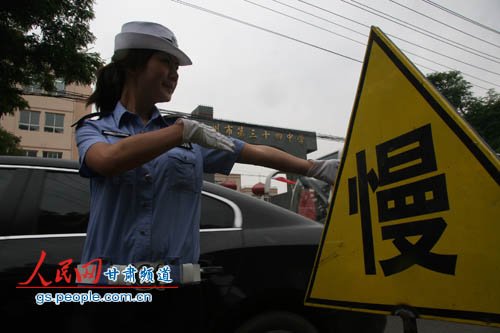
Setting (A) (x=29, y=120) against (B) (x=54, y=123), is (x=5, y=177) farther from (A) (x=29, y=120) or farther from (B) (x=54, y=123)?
(A) (x=29, y=120)

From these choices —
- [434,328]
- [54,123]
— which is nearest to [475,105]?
[434,328]

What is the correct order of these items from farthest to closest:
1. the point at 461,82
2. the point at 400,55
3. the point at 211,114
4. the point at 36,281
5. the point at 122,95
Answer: the point at 461,82
the point at 211,114
the point at 36,281
the point at 122,95
the point at 400,55

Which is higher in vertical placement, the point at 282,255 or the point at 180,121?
the point at 180,121

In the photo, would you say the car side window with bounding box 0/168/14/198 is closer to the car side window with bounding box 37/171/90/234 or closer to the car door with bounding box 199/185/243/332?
the car side window with bounding box 37/171/90/234

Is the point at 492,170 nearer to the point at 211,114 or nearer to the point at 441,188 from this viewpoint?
the point at 441,188

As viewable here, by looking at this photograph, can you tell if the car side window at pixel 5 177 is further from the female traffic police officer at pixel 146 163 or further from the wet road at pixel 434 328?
the wet road at pixel 434 328

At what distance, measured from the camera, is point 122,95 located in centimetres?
136

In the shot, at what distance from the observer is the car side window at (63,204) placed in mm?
1867

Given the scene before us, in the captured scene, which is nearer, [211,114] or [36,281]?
[36,281]

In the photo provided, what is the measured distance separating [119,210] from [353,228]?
0.72m

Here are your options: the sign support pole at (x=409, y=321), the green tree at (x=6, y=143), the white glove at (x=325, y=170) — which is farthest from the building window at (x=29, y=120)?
the sign support pole at (x=409, y=321)

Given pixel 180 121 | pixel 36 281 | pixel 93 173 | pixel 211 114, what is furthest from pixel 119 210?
pixel 211 114

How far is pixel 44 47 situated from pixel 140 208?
682 centimetres

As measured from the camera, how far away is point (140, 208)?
45.8 inches
